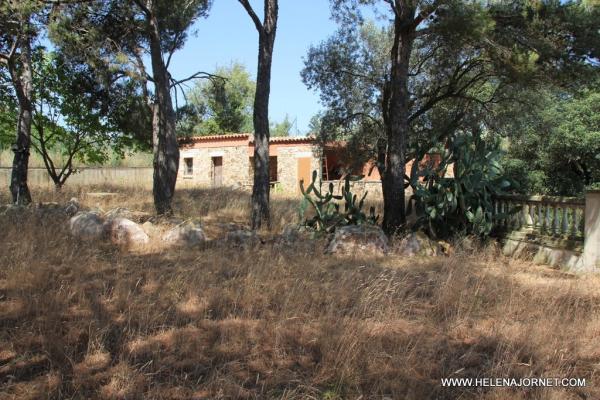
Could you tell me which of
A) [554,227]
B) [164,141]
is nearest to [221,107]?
[164,141]

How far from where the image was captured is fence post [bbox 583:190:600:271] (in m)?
6.39

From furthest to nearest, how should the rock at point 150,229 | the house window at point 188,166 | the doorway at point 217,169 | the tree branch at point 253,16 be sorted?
the house window at point 188,166
the doorway at point 217,169
the tree branch at point 253,16
the rock at point 150,229

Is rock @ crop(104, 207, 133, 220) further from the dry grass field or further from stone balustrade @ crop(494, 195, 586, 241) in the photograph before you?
stone balustrade @ crop(494, 195, 586, 241)

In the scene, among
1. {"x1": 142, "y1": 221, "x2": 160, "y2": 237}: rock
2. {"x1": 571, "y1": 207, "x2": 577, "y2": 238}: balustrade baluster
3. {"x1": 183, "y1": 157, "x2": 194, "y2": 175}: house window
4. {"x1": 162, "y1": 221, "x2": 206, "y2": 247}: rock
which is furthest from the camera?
{"x1": 183, "y1": 157, "x2": 194, "y2": 175}: house window

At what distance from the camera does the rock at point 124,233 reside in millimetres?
7000

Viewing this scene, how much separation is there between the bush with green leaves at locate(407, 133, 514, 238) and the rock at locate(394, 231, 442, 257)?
654 millimetres

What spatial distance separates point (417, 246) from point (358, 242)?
1.06 meters

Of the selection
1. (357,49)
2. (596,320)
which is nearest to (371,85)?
(357,49)

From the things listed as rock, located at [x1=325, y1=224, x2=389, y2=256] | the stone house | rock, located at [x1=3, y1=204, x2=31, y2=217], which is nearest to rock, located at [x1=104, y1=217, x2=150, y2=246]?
rock, located at [x1=3, y1=204, x2=31, y2=217]

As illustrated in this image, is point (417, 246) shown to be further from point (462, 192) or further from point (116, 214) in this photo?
point (116, 214)

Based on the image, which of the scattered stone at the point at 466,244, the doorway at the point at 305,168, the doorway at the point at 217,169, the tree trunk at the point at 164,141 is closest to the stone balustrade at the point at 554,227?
the scattered stone at the point at 466,244

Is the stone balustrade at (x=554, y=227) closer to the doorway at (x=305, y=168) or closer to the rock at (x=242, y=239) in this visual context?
the rock at (x=242, y=239)

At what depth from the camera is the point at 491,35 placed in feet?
28.9

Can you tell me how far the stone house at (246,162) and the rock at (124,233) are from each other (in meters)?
16.5
